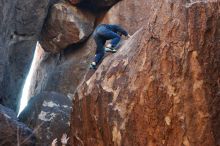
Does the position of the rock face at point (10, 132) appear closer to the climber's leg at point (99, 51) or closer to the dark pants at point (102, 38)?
the climber's leg at point (99, 51)

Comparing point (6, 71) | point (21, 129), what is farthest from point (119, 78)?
point (6, 71)

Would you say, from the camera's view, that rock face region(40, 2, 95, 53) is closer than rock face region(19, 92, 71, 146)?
No

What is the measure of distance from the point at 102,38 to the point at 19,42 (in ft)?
21.4

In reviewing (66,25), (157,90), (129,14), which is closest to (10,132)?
(157,90)

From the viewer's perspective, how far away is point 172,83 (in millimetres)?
7582

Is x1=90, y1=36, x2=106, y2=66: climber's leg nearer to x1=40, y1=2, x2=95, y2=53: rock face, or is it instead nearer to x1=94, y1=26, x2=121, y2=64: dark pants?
x1=94, y1=26, x2=121, y2=64: dark pants

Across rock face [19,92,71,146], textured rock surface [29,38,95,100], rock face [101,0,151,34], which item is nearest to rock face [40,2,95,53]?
textured rock surface [29,38,95,100]

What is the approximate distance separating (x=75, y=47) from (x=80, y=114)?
28.1ft

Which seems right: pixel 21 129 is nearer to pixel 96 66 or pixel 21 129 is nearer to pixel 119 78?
pixel 96 66

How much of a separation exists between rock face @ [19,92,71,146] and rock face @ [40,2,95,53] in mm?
4382

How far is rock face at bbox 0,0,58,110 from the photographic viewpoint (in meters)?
15.1

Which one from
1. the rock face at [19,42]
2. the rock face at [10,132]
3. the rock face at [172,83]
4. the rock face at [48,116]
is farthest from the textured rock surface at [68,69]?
the rock face at [172,83]

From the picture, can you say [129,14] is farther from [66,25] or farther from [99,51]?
[99,51]

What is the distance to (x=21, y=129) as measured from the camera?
11102 mm
